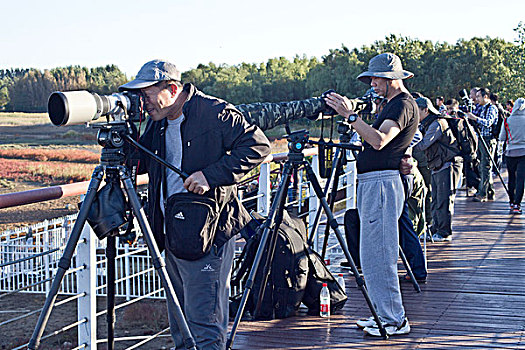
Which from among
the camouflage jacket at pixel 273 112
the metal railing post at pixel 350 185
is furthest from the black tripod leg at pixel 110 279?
the metal railing post at pixel 350 185

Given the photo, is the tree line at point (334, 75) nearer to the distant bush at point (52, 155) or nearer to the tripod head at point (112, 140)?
the distant bush at point (52, 155)

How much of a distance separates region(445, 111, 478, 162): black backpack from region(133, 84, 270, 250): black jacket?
13.5 ft

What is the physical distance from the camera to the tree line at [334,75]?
46975 mm

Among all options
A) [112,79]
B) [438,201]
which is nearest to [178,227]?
[438,201]

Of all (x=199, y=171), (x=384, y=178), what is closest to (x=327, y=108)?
(x=384, y=178)

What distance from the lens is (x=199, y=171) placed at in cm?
260

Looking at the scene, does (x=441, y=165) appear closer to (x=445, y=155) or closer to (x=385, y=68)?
(x=445, y=155)

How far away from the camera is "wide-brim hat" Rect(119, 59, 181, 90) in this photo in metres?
2.52

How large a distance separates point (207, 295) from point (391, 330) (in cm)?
145

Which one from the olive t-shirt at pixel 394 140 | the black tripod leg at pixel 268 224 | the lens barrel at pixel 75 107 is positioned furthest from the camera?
the olive t-shirt at pixel 394 140

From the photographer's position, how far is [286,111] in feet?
10.1

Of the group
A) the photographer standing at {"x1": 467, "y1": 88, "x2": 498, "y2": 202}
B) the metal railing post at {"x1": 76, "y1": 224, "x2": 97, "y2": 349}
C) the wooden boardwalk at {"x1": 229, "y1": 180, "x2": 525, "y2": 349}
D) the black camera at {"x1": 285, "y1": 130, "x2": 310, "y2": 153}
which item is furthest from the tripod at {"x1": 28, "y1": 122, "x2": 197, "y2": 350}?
the photographer standing at {"x1": 467, "y1": 88, "x2": 498, "y2": 202}

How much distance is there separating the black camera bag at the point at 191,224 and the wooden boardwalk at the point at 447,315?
1.20 m

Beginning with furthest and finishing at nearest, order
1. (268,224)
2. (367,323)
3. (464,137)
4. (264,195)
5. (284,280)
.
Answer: (464,137) < (264,195) < (284,280) < (367,323) < (268,224)
